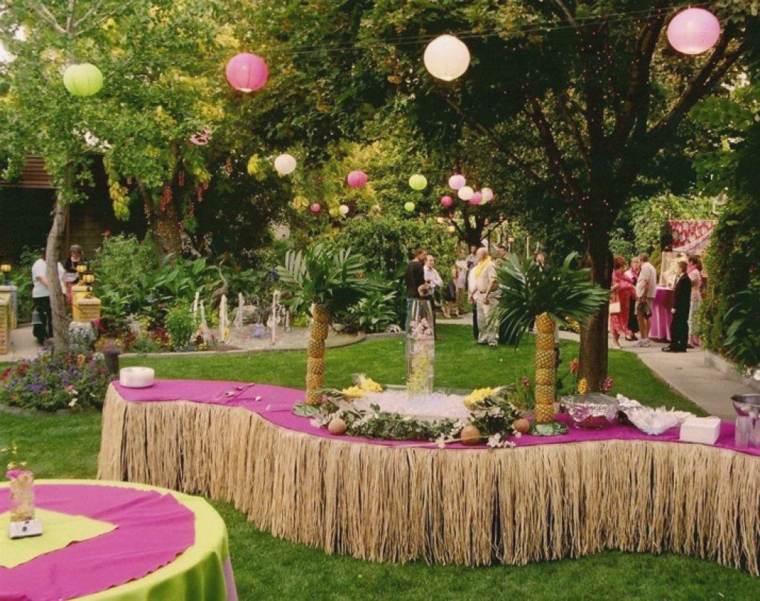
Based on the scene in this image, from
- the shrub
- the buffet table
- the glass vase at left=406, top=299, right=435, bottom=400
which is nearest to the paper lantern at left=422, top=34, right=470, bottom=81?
the glass vase at left=406, top=299, right=435, bottom=400

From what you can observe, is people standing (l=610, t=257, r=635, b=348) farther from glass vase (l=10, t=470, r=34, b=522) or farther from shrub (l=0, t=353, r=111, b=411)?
glass vase (l=10, t=470, r=34, b=522)

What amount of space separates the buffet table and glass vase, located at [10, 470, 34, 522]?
6.61 feet

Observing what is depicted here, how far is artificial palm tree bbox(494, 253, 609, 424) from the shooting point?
5328 mm

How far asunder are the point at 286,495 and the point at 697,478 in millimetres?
2399

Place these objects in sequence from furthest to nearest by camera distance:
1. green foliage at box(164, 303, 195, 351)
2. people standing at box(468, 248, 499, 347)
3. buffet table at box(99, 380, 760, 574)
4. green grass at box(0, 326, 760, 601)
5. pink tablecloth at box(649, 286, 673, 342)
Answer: pink tablecloth at box(649, 286, 673, 342) → people standing at box(468, 248, 499, 347) → green foliage at box(164, 303, 195, 351) → buffet table at box(99, 380, 760, 574) → green grass at box(0, 326, 760, 601)

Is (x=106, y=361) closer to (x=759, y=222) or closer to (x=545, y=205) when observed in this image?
(x=545, y=205)

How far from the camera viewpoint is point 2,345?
12539mm

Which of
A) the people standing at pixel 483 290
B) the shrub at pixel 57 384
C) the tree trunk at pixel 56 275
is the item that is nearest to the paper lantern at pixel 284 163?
the people standing at pixel 483 290

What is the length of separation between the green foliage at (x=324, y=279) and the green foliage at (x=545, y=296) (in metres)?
1.03

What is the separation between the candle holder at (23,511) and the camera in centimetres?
344

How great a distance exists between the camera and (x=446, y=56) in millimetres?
6176

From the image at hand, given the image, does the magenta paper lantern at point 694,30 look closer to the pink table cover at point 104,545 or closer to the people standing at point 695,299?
the pink table cover at point 104,545

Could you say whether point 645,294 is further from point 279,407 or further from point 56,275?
point 279,407

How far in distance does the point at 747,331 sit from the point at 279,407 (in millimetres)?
6208
